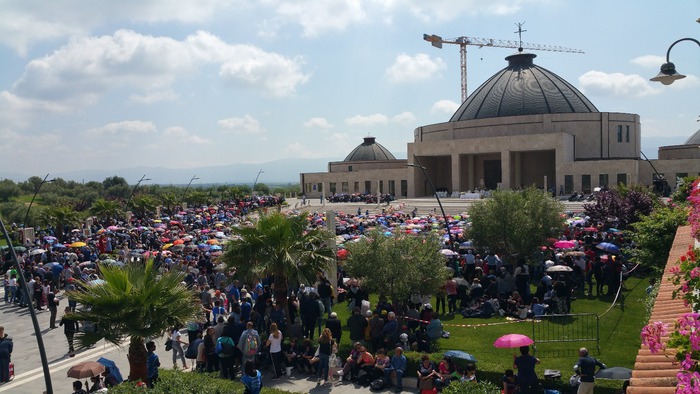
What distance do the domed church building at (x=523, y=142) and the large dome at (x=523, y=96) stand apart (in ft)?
0.33

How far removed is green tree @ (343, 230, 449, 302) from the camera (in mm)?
14633

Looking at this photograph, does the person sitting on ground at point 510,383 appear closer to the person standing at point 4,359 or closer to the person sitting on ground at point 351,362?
the person sitting on ground at point 351,362

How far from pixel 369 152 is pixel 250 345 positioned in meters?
75.2

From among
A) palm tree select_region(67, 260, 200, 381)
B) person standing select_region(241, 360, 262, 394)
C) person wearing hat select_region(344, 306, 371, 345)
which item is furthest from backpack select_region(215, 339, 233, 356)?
person standing select_region(241, 360, 262, 394)

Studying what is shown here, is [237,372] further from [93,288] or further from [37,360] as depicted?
[37,360]

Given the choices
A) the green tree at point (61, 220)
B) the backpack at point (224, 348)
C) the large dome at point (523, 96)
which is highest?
the large dome at point (523, 96)

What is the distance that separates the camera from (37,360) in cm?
1488

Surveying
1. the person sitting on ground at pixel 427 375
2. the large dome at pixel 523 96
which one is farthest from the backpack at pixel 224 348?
the large dome at pixel 523 96

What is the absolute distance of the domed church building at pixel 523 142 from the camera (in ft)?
183

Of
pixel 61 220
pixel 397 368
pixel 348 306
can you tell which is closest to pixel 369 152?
pixel 61 220

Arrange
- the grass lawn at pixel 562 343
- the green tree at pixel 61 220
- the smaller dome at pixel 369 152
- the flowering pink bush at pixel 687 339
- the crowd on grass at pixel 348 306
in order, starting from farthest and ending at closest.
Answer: the smaller dome at pixel 369 152 < the green tree at pixel 61 220 < the crowd on grass at pixel 348 306 < the grass lawn at pixel 562 343 < the flowering pink bush at pixel 687 339

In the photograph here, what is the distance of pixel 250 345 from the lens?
39.5ft

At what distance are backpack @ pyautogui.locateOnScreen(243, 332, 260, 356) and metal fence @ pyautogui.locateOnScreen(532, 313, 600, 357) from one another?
230 inches

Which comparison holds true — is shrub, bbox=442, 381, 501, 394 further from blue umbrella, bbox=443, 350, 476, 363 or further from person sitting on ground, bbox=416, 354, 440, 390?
blue umbrella, bbox=443, 350, 476, 363
